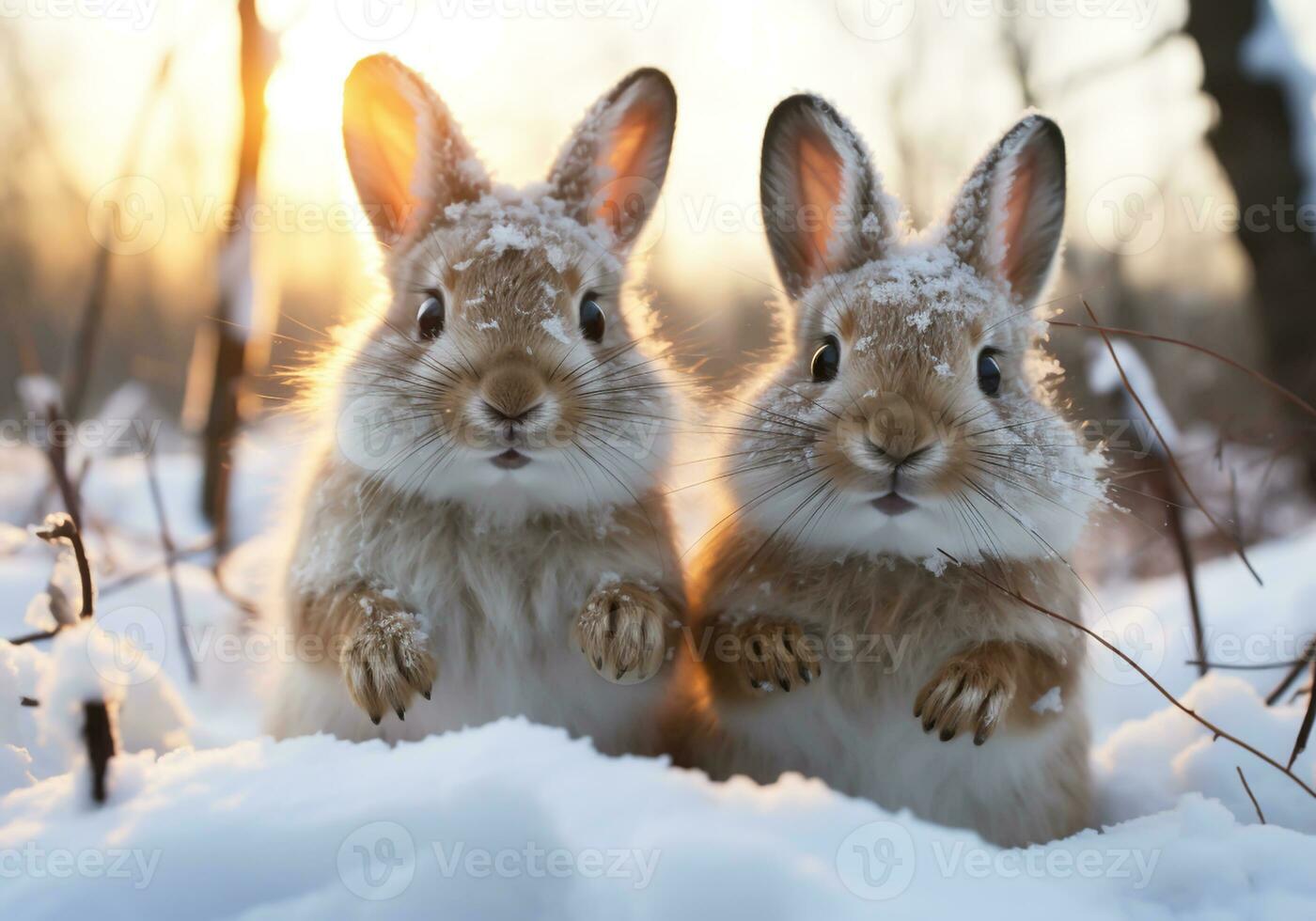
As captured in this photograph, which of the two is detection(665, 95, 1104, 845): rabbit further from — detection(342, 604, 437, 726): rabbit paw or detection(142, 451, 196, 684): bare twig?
detection(142, 451, 196, 684): bare twig

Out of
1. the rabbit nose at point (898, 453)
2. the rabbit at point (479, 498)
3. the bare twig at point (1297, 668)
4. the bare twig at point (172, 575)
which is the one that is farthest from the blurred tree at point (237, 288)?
the bare twig at point (1297, 668)

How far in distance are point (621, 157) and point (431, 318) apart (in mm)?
755

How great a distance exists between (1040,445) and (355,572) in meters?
1.67

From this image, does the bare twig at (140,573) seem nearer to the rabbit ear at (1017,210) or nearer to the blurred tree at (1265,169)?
the rabbit ear at (1017,210)

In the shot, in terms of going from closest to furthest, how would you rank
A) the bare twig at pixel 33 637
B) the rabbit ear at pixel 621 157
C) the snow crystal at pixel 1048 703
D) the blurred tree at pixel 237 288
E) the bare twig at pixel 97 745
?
the bare twig at pixel 97 745, the bare twig at pixel 33 637, the snow crystal at pixel 1048 703, the rabbit ear at pixel 621 157, the blurred tree at pixel 237 288

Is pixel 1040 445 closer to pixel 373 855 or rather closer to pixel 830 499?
pixel 830 499

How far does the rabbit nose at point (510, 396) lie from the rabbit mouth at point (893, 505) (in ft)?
2.55

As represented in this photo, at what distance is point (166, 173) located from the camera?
4.23 meters

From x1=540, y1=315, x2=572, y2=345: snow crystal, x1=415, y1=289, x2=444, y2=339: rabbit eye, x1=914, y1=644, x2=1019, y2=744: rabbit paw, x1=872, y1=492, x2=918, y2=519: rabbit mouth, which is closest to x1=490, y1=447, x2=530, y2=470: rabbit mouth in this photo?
x1=540, y1=315, x2=572, y2=345: snow crystal

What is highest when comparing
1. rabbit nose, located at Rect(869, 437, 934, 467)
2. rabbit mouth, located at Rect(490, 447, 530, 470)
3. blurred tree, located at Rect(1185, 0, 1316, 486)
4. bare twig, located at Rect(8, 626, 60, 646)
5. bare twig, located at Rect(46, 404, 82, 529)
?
blurred tree, located at Rect(1185, 0, 1316, 486)

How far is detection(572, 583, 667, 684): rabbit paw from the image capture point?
2.08 meters

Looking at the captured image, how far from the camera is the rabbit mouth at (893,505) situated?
6.80 feet

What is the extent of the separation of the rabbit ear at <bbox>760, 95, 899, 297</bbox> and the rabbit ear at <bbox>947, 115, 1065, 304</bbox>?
22cm

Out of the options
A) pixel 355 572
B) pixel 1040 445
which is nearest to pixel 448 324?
pixel 355 572
